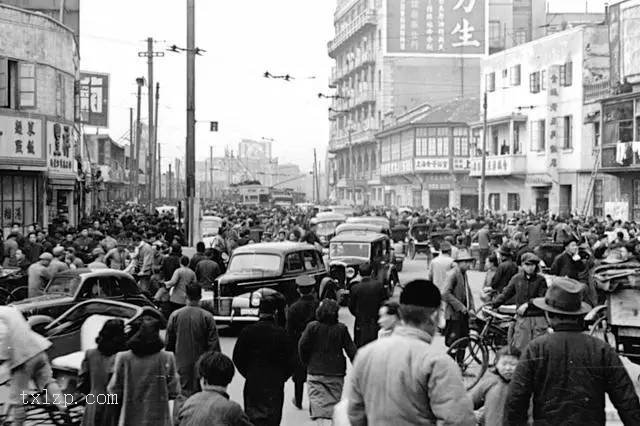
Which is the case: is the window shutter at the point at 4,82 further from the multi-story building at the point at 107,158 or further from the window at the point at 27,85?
the multi-story building at the point at 107,158

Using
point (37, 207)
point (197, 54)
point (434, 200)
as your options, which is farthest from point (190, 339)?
point (434, 200)

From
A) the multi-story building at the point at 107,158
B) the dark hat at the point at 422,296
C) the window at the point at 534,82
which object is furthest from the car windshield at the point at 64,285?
the multi-story building at the point at 107,158

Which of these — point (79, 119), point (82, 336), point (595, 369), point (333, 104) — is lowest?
point (82, 336)

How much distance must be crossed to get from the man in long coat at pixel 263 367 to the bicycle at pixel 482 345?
4405 millimetres

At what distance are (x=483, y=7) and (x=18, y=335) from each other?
7647cm

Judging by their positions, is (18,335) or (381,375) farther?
(18,335)

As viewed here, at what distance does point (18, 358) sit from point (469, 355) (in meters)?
6.55

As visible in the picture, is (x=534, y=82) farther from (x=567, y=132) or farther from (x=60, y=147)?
(x=60, y=147)

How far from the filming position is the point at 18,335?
7.44 metres

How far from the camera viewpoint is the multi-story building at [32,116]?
1150 inches

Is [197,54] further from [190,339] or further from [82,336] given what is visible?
[190,339]

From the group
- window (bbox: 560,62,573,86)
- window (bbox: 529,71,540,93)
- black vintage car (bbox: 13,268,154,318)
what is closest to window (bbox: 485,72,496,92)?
window (bbox: 529,71,540,93)

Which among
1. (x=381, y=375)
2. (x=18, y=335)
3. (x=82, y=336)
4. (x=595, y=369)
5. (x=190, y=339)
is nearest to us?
(x=381, y=375)

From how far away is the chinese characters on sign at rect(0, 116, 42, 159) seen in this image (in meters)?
28.4
